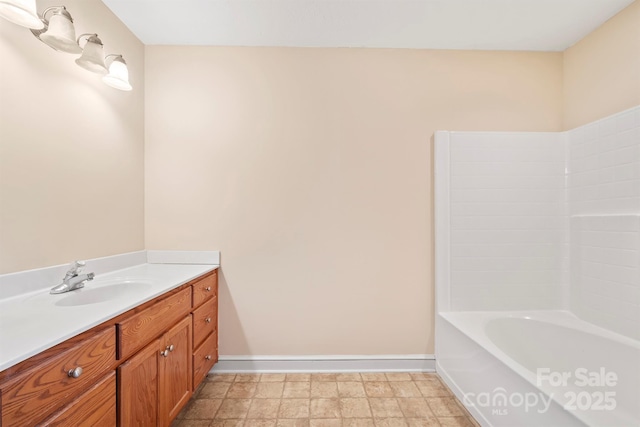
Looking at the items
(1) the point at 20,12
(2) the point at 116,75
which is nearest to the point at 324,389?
(2) the point at 116,75

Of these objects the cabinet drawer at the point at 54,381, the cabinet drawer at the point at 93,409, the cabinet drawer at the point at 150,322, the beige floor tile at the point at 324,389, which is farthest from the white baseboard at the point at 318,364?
the cabinet drawer at the point at 54,381

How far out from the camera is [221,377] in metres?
2.01

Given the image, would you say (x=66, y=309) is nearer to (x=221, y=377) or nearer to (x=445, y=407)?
(x=221, y=377)

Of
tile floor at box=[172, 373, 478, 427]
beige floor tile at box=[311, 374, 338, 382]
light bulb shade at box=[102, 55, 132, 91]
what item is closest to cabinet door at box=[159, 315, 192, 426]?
tile floor at box=[172, 373, 478, 427]

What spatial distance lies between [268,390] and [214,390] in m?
0.37

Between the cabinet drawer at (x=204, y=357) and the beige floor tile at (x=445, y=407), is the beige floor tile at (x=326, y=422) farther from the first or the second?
the cabinet drawer at (x=204, y=357)

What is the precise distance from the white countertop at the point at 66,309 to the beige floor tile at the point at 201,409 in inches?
32.5

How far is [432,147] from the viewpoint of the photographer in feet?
6.86

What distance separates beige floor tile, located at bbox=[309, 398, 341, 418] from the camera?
1.63 m

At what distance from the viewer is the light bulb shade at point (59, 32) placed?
3.98 feet

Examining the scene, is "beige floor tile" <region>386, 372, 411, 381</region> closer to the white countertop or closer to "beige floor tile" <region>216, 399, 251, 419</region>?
"beige floor tile" <region>216, 399, 251, 419</region>

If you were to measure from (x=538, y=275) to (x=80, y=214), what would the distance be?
3.05 m

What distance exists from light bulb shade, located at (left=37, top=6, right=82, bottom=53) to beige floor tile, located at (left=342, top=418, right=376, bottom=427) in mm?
2402

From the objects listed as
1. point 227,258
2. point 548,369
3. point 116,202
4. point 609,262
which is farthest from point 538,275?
point 116,202
